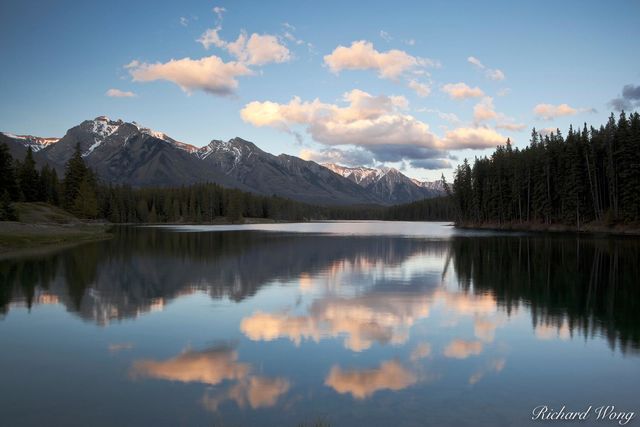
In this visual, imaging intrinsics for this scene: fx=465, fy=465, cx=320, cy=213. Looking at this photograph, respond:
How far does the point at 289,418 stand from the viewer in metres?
10.3

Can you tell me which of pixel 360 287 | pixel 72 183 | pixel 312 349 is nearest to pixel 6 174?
pixel 72 183

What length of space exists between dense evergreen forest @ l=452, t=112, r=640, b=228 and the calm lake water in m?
59.3

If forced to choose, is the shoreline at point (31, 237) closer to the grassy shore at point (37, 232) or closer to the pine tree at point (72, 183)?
the grassy shore at point (37, 232)

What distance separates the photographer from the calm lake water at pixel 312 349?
10.9 meters

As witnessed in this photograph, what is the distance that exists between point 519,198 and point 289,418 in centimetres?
11434

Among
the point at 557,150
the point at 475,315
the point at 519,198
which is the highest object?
the point at 557,150

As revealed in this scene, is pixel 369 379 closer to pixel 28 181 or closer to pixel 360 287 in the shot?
pixel 360 287

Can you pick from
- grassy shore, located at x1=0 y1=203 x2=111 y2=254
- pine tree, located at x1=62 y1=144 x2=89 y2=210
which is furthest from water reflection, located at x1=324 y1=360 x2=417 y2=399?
pine tree, located at x1=62 y1=144 x2=89 y2=210

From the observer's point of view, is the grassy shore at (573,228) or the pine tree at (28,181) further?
the pine tree at (28,181)

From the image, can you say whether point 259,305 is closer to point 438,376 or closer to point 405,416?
point 438,376

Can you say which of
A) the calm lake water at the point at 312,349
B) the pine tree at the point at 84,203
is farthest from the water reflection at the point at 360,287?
the pine tree at the point at 84,203

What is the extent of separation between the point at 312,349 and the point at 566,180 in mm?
95519

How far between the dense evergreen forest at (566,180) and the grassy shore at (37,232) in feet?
289

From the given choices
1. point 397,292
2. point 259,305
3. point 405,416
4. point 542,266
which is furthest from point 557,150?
point 405,416
